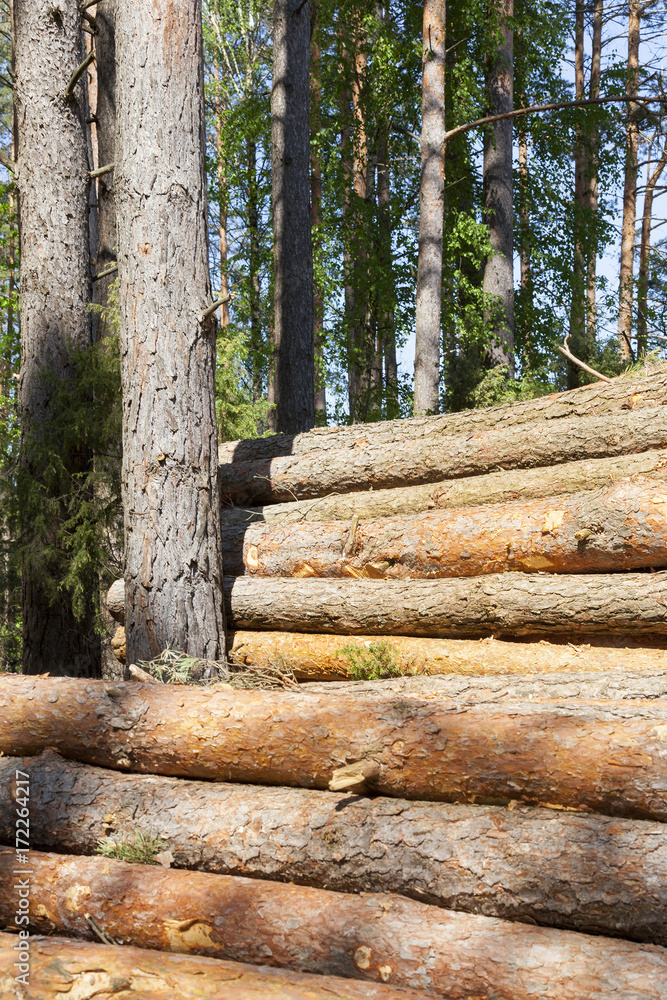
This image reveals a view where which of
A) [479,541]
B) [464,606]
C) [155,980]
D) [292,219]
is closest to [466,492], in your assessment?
[479,541]

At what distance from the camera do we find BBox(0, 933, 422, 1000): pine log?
270cm

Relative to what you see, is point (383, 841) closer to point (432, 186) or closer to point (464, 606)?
point (464, 606)

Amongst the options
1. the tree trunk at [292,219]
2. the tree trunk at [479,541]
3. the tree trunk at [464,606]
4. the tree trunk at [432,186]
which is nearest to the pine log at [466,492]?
the tree trunk at [479,541]

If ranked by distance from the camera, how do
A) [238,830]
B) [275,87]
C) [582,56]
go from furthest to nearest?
[582,56]
[275,87]
[238,830]

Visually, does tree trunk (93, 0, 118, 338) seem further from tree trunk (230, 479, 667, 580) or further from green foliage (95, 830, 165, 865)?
green foliage (95, 830, 165, 865)

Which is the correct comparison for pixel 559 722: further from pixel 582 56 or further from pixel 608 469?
pixel 582 56

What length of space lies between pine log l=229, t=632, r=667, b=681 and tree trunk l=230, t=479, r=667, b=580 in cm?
55

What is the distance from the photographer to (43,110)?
7668 mm

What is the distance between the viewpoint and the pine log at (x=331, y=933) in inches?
106

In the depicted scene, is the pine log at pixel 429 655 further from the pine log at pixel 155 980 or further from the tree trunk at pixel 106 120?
the tree trunk at pixel 106 120

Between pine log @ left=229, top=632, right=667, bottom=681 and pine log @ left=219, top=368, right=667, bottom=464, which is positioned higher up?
pine log @ left=219, top=368, right=667, bottom=464

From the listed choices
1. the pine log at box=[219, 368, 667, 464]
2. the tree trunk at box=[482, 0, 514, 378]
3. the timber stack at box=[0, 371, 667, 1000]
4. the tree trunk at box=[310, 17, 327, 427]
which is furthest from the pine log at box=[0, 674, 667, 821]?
A: the tree trunk at box=[310, 17, 327, 427]

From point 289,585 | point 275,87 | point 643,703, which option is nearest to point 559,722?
point 643,703

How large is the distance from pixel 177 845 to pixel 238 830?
0.34 m
